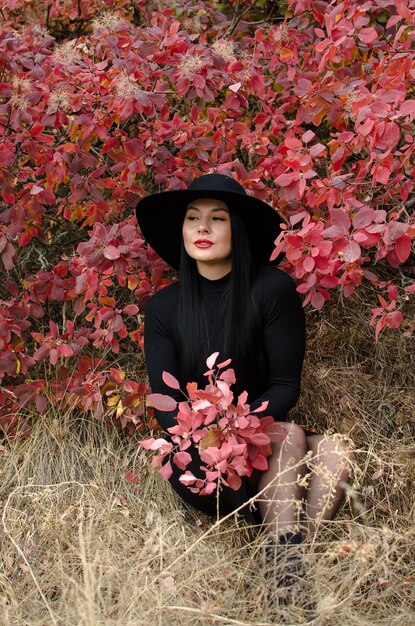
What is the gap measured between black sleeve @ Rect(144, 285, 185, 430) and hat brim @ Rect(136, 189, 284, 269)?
0.66 ft

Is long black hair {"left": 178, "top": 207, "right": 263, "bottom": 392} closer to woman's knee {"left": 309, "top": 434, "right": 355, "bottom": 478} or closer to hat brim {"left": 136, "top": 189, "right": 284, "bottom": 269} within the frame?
hat brim {"left": 136, "top": 189, "right": 284, "bottom": 269}

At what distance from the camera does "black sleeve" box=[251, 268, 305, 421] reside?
10.1 feet

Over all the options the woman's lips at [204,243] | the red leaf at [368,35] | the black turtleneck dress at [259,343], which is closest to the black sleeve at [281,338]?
the black turtleneck dress at [259,343]

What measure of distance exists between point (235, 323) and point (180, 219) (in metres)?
0.46

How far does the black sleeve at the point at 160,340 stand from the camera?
3.14 m

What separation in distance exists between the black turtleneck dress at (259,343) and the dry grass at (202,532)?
0.76 ft

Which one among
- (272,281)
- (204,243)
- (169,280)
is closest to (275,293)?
(272,281)

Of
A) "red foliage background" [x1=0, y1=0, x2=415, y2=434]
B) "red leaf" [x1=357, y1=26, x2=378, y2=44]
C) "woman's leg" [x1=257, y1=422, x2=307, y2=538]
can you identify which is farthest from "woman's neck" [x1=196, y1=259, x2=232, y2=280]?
"red leaf" [x1=357, y1=26, x2=378, y2=44]

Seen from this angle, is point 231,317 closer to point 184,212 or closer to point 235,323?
point 235,323

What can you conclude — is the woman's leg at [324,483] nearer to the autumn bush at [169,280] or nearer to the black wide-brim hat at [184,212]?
the autumn bush at [169,280]

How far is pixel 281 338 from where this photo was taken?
3.07m

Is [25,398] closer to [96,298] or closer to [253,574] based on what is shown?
[96,298]

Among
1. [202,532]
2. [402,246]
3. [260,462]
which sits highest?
[402,246]

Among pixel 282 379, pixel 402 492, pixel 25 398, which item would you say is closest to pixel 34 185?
pixel 25 398
